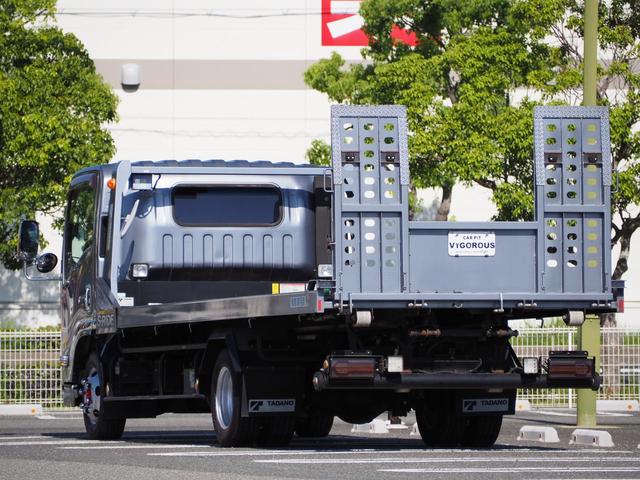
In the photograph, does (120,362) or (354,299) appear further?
(120,362)

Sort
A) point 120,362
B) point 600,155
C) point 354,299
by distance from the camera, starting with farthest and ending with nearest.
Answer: point 120,362 < point 600,155 < point 354,299

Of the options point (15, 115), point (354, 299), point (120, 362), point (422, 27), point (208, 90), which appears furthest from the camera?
point (208, 90)

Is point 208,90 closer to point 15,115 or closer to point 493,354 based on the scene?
point 15,115

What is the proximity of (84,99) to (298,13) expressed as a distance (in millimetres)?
18693

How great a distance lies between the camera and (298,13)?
49.5 meters

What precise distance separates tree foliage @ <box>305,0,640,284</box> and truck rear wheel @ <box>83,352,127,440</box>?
45.8ft

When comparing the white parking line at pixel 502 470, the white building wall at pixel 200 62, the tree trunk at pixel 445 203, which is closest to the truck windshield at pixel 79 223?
the white parking line at pixel 502 470

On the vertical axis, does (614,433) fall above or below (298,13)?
below

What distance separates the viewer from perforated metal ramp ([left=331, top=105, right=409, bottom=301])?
12773 millimetres

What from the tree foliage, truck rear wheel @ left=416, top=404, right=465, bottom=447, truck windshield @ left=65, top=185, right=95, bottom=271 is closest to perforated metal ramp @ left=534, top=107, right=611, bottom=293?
truck rear wheel @ left=416, top=404, right=465, bottom=447

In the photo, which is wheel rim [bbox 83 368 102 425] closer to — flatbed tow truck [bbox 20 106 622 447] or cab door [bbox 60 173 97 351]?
flatbed tow truck [bbox 20 106 622 447]

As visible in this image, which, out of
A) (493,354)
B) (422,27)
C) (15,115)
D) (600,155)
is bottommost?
(493,354)

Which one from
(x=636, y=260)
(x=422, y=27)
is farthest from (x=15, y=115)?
(x=636, y=260)

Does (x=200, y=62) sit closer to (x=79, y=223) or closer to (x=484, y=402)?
(x=79, y=223)
